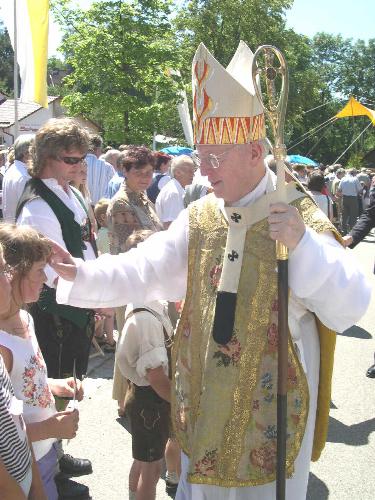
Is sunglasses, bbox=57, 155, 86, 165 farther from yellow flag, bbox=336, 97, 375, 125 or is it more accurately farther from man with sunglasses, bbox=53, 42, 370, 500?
yellow flag, bbox=336, 97, 375, 125

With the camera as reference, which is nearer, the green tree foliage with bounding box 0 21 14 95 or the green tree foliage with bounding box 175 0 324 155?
the green tree foliage with bounding box 175 0 324 155

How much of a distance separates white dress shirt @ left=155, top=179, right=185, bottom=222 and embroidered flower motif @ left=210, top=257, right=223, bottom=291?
4.19 m

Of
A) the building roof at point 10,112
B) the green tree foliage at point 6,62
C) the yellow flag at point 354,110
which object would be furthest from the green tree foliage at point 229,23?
the green tree foliage at point 6,62

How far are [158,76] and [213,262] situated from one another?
11871mm

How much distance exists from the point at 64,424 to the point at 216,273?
0.78m

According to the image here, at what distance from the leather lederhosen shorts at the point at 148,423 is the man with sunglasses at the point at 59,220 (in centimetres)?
46

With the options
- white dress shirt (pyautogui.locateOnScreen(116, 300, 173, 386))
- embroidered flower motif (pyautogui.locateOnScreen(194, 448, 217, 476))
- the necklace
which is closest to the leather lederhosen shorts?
white dress shirt (pyautogui.locateOnScreen(116, 300, 173, 386))

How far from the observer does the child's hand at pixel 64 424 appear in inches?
85.3

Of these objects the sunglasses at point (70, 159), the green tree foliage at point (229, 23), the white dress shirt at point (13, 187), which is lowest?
the white dress shirt at point (13, 187)

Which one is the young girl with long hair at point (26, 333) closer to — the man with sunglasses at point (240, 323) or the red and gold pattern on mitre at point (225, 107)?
the man with sunglasses at point (240, 323)

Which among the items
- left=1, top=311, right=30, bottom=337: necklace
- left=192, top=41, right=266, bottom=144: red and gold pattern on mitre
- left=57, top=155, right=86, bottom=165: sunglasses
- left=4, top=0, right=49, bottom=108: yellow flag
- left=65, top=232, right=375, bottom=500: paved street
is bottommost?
left=65, top=232, right=375, bottom=500: paved street

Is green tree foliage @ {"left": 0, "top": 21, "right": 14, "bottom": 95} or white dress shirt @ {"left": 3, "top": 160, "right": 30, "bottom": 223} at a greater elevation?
green tree foliage @ {"left": 0, "top": 21, "right": 14, "bottom": 95}

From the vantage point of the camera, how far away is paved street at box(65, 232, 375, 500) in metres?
3.49

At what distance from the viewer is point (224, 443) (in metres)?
2.03
